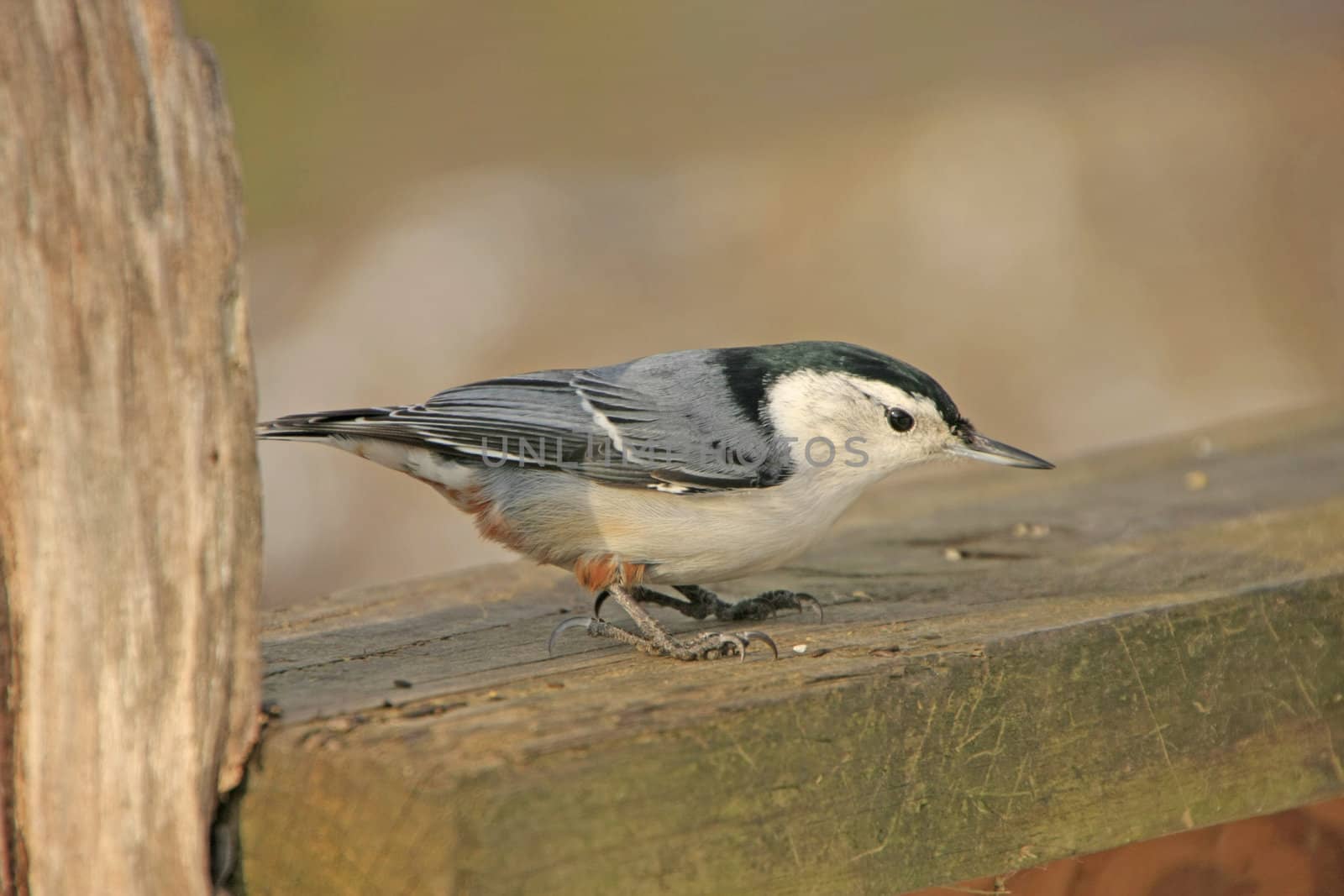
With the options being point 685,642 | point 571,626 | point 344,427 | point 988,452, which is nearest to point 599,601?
point 571,626

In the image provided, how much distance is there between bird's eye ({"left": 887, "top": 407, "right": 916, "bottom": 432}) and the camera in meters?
3.01

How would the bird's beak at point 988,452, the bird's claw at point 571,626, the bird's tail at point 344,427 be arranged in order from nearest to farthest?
the bird's claw at point 571,626 → the bird's tail at point 344,427 → the bird's beak at point 988,452

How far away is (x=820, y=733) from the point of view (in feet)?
6.29

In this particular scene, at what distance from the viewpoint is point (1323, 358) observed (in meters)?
7.29

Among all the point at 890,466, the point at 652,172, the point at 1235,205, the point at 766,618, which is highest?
the point at 652,172

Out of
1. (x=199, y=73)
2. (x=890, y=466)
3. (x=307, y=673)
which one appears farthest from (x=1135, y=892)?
(x=199, y=73)

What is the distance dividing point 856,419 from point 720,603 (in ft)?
1.51

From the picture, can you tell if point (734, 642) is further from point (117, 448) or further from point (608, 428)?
point (117, 448)

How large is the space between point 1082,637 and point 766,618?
2.57 ft

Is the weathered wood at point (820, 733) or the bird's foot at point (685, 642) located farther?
the bird's foot at point (685, 642)

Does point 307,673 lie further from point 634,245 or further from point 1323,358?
point 1323,358

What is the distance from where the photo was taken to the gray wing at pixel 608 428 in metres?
2.86

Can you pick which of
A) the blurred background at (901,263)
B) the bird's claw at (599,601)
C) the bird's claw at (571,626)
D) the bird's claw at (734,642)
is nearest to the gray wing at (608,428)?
the bird's claw at (599,601)

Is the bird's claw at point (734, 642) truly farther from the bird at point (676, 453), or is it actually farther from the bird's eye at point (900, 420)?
the bird's eye at point (900, 420)
